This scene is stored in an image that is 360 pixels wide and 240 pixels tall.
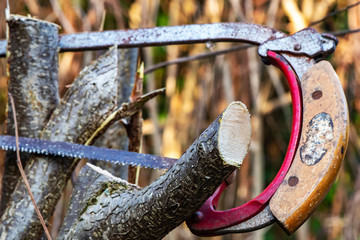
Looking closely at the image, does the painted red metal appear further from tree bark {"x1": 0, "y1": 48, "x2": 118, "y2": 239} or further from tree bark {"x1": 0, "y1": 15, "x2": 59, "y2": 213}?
tree bark {"x1": 0, "y1": 15, "x2": 59, "y2": 213}

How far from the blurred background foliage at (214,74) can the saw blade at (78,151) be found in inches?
42.8

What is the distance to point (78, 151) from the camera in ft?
3.77

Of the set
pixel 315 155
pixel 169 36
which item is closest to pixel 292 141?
pixel 315 155

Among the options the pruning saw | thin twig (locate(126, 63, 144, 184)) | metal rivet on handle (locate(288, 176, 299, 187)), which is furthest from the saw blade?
metal rivet on handle (locate(288, 176, 299, 187))

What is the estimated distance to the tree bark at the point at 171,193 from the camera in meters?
0.75

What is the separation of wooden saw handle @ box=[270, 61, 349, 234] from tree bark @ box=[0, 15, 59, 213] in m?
0.53

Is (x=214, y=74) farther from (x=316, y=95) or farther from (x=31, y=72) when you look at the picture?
A: (x=316, y=95)

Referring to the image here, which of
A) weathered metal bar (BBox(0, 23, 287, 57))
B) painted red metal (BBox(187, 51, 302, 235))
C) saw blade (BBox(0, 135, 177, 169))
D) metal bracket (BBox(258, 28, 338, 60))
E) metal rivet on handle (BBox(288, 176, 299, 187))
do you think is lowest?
painted red metal (BBox(187, 51, 302, 235))

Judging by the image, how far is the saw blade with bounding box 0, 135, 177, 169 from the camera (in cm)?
113

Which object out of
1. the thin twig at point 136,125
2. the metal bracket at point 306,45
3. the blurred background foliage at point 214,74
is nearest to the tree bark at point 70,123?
the thin twig at point 136,125

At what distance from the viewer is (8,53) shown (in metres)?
1.23

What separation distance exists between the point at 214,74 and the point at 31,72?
1.30 m

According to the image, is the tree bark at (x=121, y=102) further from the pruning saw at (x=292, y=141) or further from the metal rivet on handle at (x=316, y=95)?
the metal rivet on handle at (x=316, y=95)

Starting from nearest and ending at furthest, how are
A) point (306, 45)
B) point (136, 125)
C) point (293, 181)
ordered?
point (293, 181)
point (306, 45)
point (136, 125)
